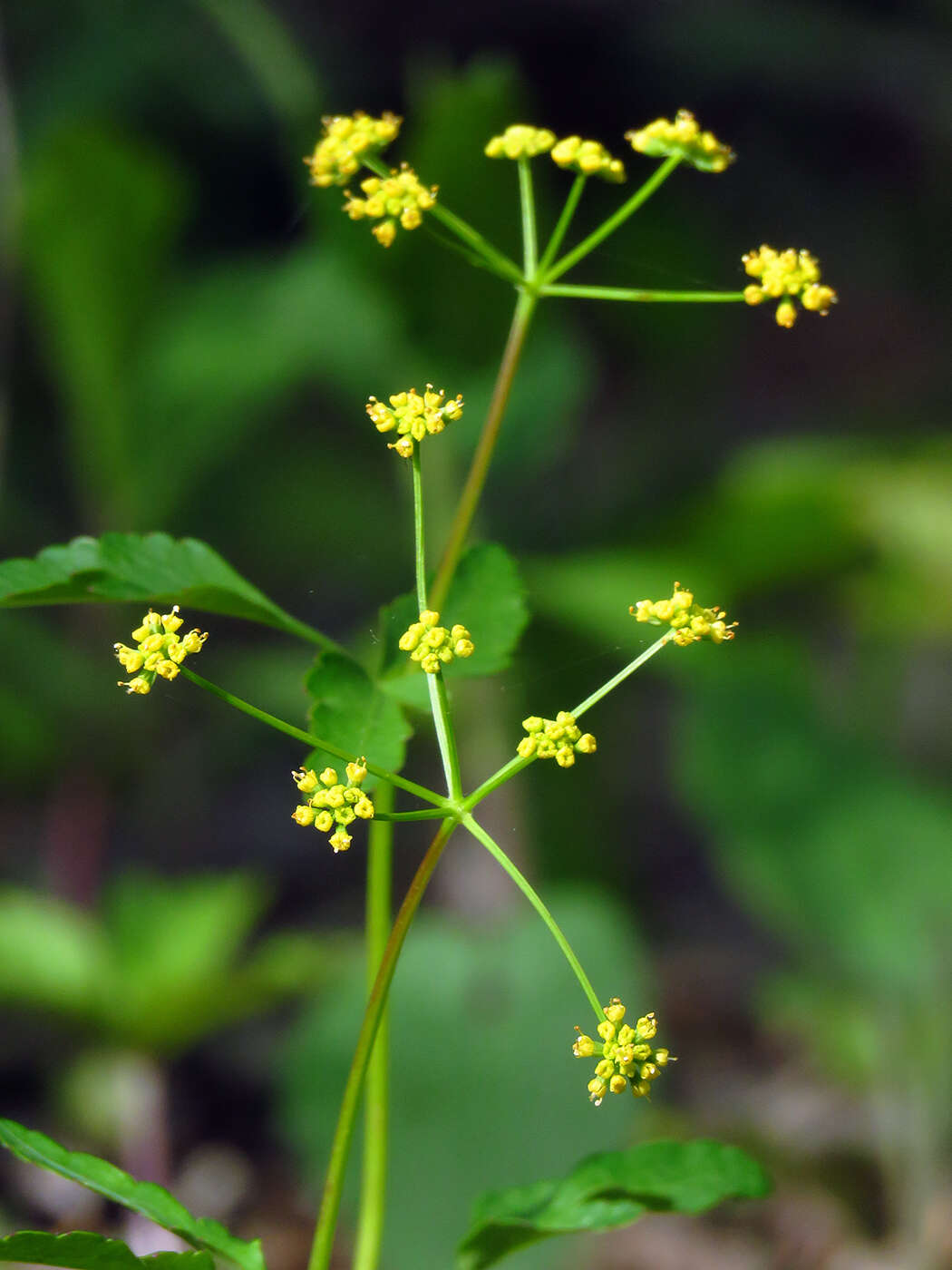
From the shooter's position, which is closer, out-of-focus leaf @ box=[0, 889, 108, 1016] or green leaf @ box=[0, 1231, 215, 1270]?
green leaf @ box=[0, 1231, 215, 1270]

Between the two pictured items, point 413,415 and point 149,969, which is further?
point 149,969

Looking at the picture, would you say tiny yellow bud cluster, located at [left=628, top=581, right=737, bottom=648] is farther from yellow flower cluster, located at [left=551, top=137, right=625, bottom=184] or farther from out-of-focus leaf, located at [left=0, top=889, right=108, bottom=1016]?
out-of-focus leaf, located at [left=0, top=889, right=108, bottom=1016]

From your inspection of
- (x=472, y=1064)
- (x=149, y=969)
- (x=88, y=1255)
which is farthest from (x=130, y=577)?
(x=472, y=1064)

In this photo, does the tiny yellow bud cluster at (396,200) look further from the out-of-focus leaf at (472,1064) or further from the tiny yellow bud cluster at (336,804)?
the out-of-focus leaf at (472,1064)

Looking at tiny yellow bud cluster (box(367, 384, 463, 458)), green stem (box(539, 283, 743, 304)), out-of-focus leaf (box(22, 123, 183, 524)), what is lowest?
tiny yellow bud cluster (box(367, 384, 463, 458))

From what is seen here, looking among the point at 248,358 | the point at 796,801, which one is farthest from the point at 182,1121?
→ the point at 248,358

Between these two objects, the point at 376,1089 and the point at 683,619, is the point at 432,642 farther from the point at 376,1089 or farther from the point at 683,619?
the point at 376,1089

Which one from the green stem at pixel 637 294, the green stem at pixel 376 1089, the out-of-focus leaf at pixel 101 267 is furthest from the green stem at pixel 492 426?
the out-of-focus leaf at pixel 101 267

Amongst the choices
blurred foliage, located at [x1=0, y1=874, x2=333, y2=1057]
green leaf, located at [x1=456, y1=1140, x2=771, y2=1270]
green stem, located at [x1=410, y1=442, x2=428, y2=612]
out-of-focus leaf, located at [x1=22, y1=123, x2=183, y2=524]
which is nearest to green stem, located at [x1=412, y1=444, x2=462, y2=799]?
green stem, located at [x1=410, y1=442, x2=428, y2=612]
